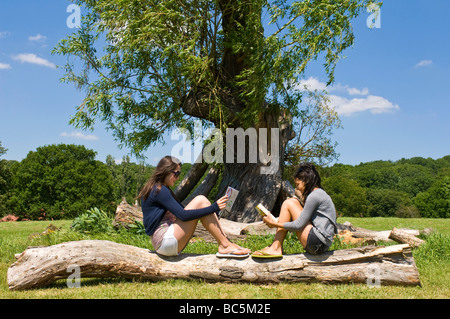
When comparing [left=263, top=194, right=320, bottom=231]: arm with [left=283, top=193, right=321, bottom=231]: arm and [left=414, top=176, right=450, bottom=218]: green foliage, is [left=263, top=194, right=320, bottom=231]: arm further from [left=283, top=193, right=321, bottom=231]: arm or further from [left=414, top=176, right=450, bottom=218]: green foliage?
[left=414, top=176, right=450, bottom=218]: green foliage

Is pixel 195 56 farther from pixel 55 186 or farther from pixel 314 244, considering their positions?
pixel 55 186

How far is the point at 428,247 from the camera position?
8.09m

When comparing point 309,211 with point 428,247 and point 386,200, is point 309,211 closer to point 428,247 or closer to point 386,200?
point 428,247

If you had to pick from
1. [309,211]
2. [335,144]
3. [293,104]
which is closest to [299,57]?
[293,104]

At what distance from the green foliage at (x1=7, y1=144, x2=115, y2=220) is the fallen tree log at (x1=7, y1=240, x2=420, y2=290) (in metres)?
29.9

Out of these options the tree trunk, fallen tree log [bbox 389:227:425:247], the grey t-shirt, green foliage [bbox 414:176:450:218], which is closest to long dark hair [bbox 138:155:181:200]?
the grey t-shirt

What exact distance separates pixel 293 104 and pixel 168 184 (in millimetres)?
7976

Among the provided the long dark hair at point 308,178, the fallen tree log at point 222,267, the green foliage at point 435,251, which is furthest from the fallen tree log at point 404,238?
the long dark hair at point 308,178

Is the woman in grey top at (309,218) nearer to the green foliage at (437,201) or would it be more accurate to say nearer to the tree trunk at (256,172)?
the tree trunk at (256,172)

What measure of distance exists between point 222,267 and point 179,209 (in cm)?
107

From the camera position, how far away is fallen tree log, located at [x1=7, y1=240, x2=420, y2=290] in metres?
5.50

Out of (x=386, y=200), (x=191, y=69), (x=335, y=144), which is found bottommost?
(x=386, y=200)

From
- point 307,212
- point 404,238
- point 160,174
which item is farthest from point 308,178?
point 404,238

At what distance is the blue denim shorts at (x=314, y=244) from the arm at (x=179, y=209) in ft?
4.41
